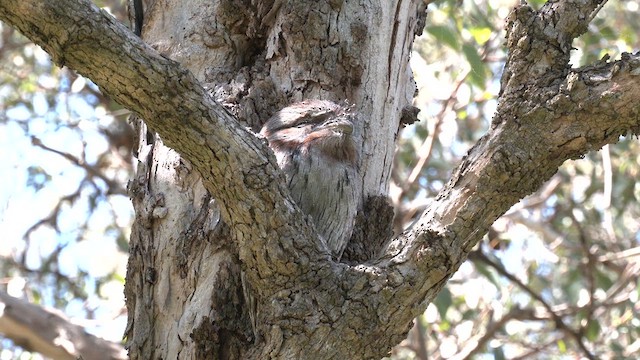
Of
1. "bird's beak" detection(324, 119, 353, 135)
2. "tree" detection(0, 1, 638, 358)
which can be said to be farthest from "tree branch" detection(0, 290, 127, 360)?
"bird's beak" detection(324, 119, 353, 135)

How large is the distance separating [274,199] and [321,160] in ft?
1.82

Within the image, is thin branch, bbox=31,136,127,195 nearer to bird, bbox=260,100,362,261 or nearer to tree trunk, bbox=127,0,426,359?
tree trunk, bbox=127,0,426,359

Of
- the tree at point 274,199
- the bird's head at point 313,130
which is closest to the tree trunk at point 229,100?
the tree at point 274,199

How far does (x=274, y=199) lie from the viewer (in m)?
2.19

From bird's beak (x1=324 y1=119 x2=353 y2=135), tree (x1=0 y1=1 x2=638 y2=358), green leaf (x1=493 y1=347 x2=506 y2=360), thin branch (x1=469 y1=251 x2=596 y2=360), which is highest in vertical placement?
thin branch (x1=469 y1=251 x2=596 y2=360)

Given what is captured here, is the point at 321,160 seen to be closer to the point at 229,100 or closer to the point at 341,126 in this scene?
the point at 341,126

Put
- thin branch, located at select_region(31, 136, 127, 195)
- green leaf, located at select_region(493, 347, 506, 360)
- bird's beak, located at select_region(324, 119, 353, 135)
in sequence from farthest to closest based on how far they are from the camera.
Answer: thin branch, located at select_region(31, 136, 127, 195)
green leaf, located at select_region(493, 347, 506, 360)
bird's beak, located at select_region(324, 119, 353, 135)

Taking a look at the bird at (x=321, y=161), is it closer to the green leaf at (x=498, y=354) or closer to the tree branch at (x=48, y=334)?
the tree branch at (x=48, y=334)

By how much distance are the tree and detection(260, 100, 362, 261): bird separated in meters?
0.15

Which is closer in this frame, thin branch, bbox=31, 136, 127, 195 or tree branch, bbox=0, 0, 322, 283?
tree branch, bbox=0, 0, 322, 283

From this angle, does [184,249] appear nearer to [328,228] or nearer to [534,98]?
[328,228]

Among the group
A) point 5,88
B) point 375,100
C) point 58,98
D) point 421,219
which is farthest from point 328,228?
point 5,88

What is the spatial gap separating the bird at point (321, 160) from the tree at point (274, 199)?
153 millimetres

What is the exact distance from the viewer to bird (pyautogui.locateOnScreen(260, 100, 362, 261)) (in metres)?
2.63
